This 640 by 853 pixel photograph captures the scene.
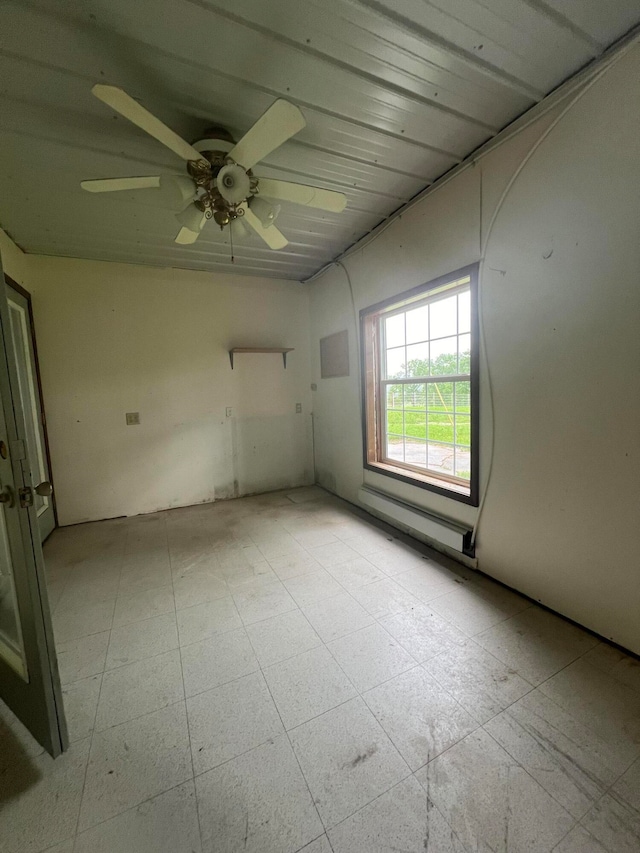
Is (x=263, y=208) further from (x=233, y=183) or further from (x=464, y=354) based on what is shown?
(x=464, y=354)

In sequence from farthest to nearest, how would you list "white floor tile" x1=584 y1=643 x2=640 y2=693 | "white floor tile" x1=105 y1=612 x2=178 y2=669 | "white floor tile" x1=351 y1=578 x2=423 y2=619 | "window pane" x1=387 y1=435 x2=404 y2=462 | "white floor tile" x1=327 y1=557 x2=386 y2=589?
"window pane" x1=387 y1=435 x2=404 y2=462
"white floor tile" x1=327 y1=557 x2=386 y2=589
"white floor tile" x1=351 y1=578 x2=423 y2=619
"white floor tile" x1=105 y1=612 x2=178 y2=669
"white floor tile" x1=584 y1=643 x2=640 y2=693

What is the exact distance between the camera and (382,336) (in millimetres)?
3273

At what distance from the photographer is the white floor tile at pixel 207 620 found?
182cm

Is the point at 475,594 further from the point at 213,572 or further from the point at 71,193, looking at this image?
the point at 71,193

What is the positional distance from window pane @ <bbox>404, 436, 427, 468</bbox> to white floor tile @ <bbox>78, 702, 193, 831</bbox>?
7.58 ft

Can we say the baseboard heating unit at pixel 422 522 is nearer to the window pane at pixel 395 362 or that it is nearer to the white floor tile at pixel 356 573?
the white floor tile at pixel 356 573

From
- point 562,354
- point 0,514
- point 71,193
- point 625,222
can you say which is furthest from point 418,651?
point 71,193

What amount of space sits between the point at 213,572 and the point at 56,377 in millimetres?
2494

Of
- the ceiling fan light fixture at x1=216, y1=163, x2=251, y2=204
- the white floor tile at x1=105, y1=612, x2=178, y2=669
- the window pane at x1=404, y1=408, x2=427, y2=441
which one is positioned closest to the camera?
the ceiling fan light fixture at x1=216, y1=163, x2=251, y2=204

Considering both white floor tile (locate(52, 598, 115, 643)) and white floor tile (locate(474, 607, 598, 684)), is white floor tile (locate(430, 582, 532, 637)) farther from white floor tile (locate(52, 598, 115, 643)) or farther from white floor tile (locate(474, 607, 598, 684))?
white floor tile (locate(52, 598, 115, 643))

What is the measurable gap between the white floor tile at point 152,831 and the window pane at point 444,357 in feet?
8.60

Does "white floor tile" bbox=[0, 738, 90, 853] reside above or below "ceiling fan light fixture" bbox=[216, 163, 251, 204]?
below

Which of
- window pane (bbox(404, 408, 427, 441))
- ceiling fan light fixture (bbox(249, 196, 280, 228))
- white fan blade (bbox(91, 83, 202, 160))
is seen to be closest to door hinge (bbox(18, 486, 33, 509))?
white fan blade (bbox(91, 83, 202, 160))

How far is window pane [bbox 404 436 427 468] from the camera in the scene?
292 cm
